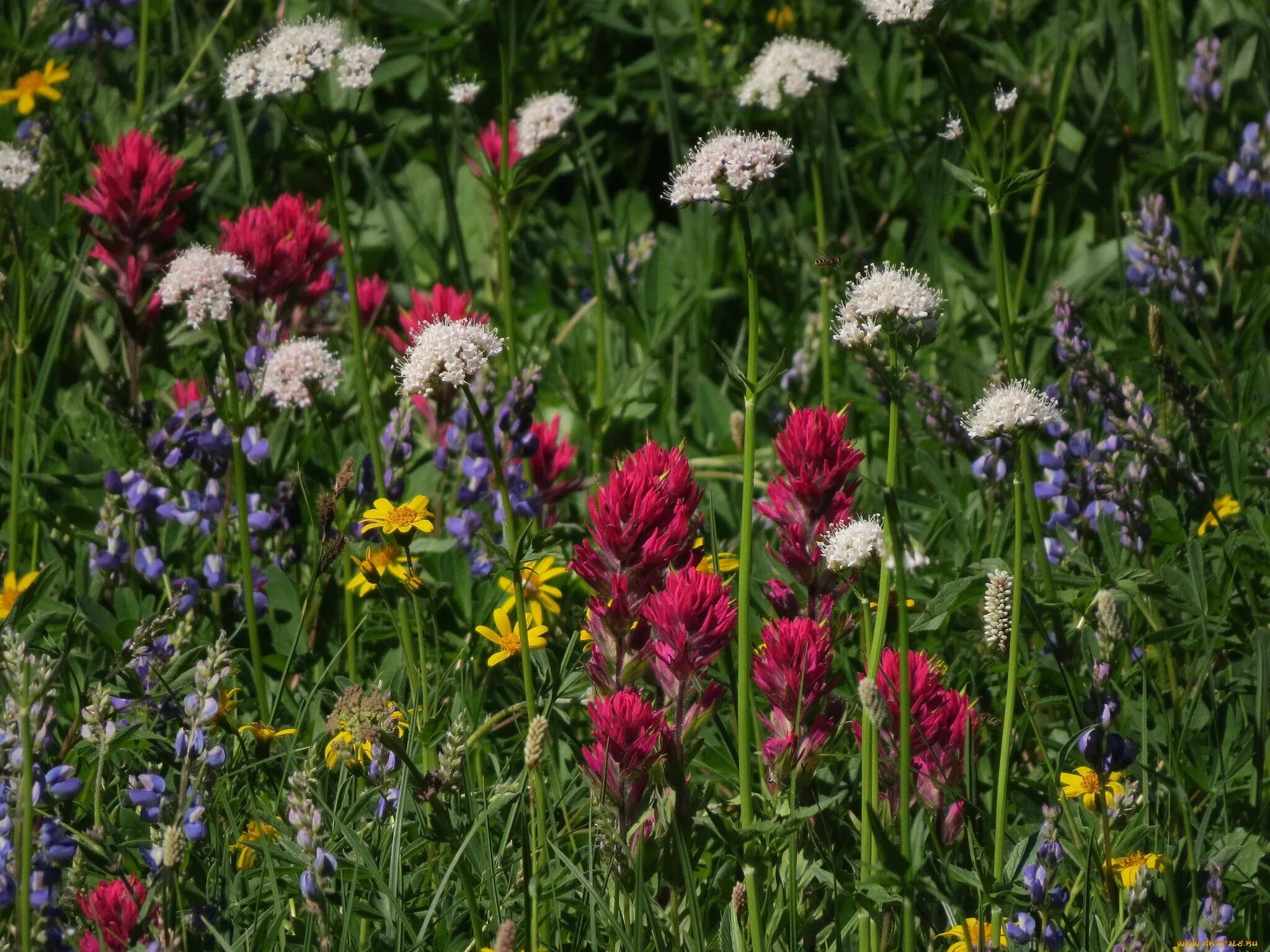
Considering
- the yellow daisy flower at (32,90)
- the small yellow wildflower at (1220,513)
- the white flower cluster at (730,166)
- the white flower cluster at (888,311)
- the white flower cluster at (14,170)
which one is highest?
the white flower cluster at (730,166)

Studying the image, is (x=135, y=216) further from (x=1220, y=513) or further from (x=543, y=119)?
(x=1220, y=513)

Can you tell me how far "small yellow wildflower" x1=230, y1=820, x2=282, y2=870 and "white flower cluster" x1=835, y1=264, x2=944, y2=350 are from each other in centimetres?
102

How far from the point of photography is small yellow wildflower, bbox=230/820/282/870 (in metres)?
2.02

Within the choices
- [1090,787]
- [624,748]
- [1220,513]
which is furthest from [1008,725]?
[1220,513]

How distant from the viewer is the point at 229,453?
296cm

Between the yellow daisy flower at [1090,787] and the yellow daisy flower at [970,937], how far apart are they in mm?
211

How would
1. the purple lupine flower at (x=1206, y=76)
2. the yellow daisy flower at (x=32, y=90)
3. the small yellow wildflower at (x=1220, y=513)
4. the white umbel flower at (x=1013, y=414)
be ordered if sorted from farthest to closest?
the purple lupine flower at (x=1206, y=76) < the yellow daisy flower at (x=32, y=90) < the small yellow wildflower at (x=1220, y=513) < the white umbel flower at (x=1013, y=414)

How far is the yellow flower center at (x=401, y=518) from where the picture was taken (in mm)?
2154

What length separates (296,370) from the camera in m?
2.79

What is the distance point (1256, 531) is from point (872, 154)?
2.38 metres

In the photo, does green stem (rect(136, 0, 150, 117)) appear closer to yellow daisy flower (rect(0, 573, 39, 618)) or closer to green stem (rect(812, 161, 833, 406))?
yellow daisy flower (rect(0, 573, 39, 618))

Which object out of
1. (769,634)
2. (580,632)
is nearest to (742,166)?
(769,634)

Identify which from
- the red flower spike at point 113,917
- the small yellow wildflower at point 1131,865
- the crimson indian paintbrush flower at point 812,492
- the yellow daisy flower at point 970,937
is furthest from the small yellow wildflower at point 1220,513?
the red flower spike at point 113,917

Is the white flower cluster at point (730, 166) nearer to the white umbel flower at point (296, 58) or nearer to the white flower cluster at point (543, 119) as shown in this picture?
the white umbel flower at point (296, 58)
